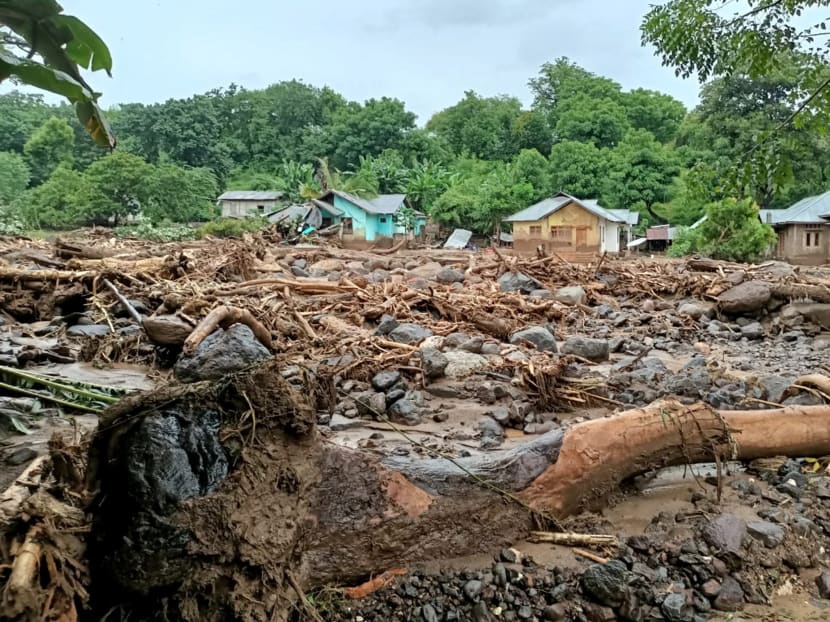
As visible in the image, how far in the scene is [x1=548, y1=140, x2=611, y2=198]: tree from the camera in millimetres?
33625

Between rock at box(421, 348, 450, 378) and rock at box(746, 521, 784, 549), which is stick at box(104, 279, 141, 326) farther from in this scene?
rock at box(746, 521, 784, 549)

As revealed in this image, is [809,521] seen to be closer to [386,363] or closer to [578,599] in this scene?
[578,599]

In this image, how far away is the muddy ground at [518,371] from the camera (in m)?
2.48

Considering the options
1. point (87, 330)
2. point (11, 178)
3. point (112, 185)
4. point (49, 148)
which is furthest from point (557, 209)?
point (49, 148)

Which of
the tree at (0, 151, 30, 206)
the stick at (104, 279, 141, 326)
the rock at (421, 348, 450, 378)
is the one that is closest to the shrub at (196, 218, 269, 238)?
the tree at (0, 151, 30, 206)

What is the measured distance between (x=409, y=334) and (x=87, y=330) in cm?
369

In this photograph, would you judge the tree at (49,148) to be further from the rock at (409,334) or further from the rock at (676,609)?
the rock at (676,609)

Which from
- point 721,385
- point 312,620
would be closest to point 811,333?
point 721,385

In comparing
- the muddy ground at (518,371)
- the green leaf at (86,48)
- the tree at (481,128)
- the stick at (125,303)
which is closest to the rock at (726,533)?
the muddy ground at (518,371)

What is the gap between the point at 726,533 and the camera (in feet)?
8.95

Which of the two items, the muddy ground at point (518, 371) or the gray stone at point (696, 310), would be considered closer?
the muddy ground at point (518, 371)

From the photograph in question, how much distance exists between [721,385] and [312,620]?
433 centimetres

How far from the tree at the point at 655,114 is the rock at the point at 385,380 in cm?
4513

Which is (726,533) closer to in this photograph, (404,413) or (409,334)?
(404,413)
